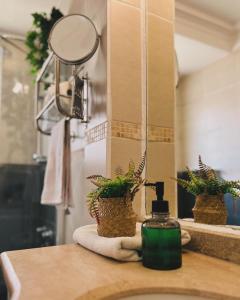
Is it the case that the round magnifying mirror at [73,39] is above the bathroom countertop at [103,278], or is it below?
above

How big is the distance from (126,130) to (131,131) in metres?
0.02

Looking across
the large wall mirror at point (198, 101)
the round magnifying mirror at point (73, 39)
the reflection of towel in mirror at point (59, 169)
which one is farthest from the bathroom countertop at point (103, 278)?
the round magnifying mirror at point (73, 39)

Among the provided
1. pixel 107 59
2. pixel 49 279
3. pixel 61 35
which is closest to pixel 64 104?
pixel 61 35

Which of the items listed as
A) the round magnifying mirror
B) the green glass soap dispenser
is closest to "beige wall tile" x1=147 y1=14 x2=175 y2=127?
the round magnifying mirror

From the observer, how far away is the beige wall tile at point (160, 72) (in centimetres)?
112

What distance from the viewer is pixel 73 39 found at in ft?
4.26

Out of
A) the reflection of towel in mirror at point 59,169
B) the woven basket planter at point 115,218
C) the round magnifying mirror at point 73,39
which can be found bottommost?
the woven basket planter at point 115,218

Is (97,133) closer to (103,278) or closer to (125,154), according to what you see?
(125,154)

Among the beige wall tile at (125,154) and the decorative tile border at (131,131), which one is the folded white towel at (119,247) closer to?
the beige wall tile at (125,154)

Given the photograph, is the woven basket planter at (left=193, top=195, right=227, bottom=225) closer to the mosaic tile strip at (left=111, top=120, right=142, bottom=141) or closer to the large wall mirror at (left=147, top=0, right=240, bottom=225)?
the large wall mirror at (left=147, top=0, right=240, bottom=225)

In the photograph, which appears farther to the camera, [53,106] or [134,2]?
[53,106]

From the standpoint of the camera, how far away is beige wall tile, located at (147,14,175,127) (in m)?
1.12

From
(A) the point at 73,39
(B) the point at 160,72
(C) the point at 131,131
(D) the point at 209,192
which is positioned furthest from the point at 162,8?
(D) the point at 209,192

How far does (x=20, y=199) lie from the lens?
7.04 feet
